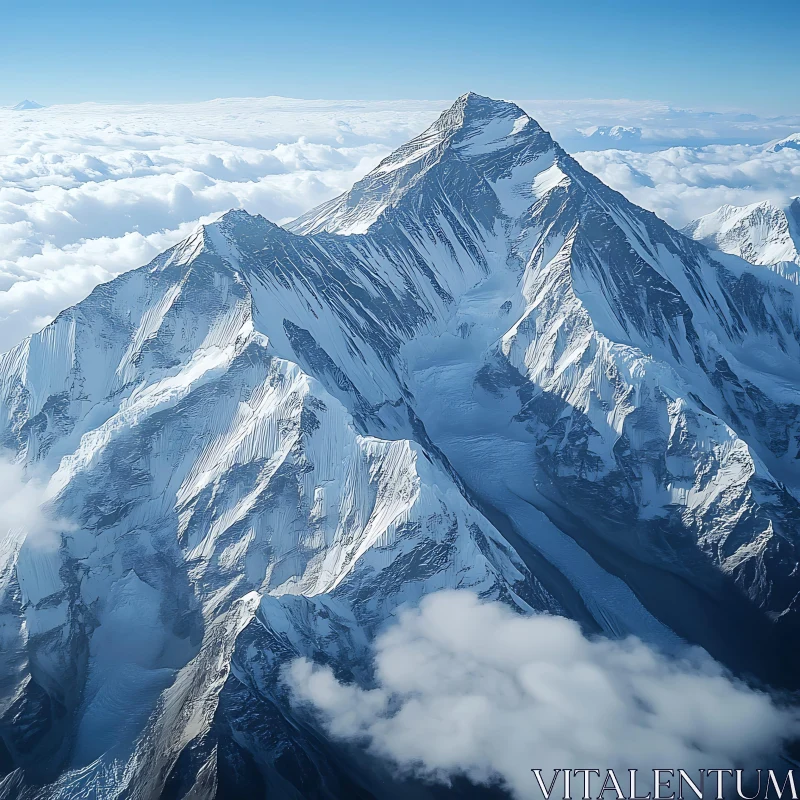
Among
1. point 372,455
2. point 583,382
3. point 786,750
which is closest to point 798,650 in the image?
point 786,750

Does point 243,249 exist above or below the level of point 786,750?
above

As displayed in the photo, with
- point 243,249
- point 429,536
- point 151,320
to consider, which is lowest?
point 429,536

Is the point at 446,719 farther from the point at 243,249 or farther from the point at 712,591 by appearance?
the point at 243,249

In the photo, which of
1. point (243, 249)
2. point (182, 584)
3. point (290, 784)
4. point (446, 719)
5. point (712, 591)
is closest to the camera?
point (290, 784)

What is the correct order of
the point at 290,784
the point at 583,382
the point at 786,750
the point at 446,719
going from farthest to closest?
1. the point at 583,382
2. the point at 786,750
3. the point at 446,719
4. the point at 290,784

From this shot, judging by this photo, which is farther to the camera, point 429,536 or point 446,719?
point 429,536

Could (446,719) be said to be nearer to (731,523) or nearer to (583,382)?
(731,523)

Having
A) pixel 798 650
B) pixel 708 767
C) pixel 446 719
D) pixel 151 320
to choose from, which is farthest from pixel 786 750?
pixel 151 320
